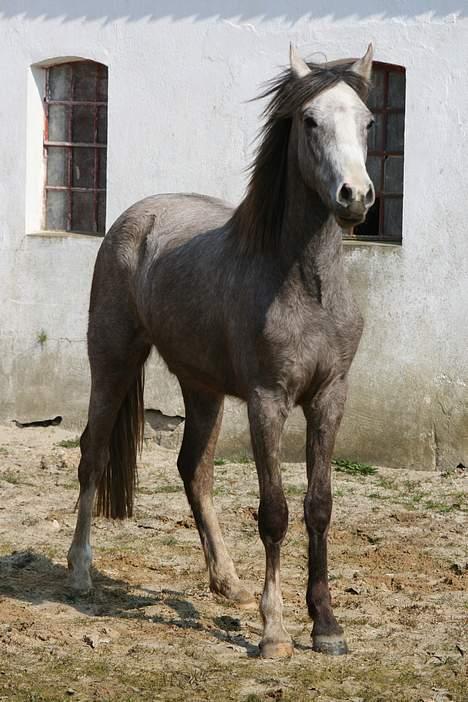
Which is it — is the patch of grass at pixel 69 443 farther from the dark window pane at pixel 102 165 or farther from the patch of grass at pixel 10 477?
the dark window pane at pixel 102 165

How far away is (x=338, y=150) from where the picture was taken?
4656 millimetres

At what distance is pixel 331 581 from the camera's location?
6152mm

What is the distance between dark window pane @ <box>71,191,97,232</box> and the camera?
32.1 feet

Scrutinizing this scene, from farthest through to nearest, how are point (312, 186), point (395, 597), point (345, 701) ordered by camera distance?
1. point (395, 597)
2. point (312, 186)
3. point (345, 701)

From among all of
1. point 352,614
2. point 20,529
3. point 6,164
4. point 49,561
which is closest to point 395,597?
point 352,614

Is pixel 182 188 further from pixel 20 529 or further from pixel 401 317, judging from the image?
pixel 20 529

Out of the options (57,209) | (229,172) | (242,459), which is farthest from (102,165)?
(242,459)

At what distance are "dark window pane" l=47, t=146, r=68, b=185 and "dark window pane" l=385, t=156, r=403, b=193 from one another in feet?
8.50

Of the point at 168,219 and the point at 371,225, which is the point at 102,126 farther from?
the point at 168,219

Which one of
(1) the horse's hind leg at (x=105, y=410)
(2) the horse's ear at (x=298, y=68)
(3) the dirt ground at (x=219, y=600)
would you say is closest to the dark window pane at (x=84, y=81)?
(3) the dirt ground at (x=219, y=600)

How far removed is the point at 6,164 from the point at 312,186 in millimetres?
5161

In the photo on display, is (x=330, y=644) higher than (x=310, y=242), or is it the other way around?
(x=310, y=242)

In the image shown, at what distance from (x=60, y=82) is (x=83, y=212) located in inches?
40.8

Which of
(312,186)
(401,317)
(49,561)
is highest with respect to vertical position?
(312,186)
